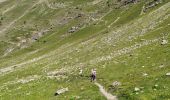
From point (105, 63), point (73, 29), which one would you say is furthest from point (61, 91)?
point (73, 29)

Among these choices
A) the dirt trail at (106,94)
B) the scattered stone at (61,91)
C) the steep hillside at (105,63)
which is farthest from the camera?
the scattered stone at (61,91)

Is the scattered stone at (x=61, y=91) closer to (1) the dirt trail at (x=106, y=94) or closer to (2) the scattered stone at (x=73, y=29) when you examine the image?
(1) the dirt trail at (x=106, y=94)

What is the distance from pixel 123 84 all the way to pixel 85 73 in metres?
14.8

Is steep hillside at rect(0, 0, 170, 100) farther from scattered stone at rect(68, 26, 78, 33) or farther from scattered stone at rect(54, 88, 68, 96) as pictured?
scattered stone at rect(54, 88, 68, 96)

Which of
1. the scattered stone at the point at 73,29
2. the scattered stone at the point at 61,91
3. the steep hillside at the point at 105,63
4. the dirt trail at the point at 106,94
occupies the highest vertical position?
the dirt trail at the point at 106,94

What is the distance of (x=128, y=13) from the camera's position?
13188cm

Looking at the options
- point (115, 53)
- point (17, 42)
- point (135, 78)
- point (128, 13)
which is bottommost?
point (17, 42)

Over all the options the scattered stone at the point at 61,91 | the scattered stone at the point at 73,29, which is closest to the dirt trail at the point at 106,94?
the scattered stone at the point at 61,91

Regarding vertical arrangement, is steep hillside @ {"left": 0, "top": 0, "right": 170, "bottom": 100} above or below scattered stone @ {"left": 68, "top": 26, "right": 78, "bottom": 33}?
above

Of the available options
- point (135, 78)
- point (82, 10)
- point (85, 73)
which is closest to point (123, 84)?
point (135, 78)

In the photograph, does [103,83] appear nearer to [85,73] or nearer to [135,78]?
Result: [135,78]

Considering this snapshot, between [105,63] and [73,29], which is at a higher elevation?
[105,63]

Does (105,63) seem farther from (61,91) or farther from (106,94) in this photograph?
(106,94)

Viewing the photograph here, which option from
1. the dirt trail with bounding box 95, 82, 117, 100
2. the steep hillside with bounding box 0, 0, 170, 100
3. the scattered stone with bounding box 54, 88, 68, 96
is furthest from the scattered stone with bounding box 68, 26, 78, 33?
the dirt trail with bounding box 95, 82, 117, 100
